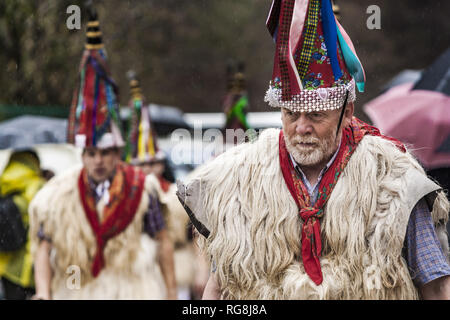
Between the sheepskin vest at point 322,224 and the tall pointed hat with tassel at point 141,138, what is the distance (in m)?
5.19

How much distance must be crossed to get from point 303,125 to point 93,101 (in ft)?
10.5

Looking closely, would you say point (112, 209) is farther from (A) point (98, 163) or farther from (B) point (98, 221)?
(A) point (98, 163)

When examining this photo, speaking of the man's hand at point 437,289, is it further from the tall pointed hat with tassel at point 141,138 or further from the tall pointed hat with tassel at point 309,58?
the tall pointed hat with tassel at point 141,138

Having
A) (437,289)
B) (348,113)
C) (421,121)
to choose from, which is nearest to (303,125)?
(348,113)

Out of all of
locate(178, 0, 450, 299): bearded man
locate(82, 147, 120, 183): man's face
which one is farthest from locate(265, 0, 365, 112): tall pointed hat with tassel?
locate(82, 147, 120, 183): man's face

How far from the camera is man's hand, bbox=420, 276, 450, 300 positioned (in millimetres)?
3135

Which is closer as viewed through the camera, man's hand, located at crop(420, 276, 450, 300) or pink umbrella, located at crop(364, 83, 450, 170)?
man's hand, located at crop(420, 276, 450, 300)

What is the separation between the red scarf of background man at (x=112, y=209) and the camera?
229 inches

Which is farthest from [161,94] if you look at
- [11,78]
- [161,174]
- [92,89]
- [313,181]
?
[313,181]

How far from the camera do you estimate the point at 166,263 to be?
600 cm

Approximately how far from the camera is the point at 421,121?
21.6 feet

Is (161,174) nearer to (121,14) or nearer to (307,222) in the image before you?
→ (307,222)

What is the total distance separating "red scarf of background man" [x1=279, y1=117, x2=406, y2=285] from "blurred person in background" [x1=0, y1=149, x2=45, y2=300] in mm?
4037

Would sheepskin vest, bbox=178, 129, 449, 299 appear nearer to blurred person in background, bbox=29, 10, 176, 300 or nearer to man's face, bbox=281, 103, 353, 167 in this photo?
man's face, bbox=281, 103, 353, 167
